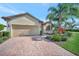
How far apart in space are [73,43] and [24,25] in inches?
89.8

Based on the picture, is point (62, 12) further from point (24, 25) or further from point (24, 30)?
point (24, 30)

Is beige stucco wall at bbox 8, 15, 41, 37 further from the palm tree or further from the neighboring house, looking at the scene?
Result: the palm tree

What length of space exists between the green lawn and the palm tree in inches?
28.8

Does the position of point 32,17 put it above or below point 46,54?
above

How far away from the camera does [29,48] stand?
1052cm

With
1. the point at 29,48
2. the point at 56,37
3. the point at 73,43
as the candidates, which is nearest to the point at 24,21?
the point at 29,48

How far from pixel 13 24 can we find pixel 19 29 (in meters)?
0.35

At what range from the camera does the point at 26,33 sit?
10922 mm

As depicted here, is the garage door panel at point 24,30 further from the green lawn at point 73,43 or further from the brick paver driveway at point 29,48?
the green lawn at point 73,43

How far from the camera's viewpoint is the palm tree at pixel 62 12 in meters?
10.5

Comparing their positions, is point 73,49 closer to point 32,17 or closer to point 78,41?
point 78,41

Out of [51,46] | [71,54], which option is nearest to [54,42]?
[51,46]

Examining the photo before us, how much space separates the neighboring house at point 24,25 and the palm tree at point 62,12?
69 centimetres

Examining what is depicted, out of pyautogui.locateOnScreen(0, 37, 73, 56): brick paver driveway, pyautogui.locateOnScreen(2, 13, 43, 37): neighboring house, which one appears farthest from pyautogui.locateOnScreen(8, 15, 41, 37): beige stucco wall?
pyautogui.locateOnScreen(0, 37, 73, 56): brick paver driveway
